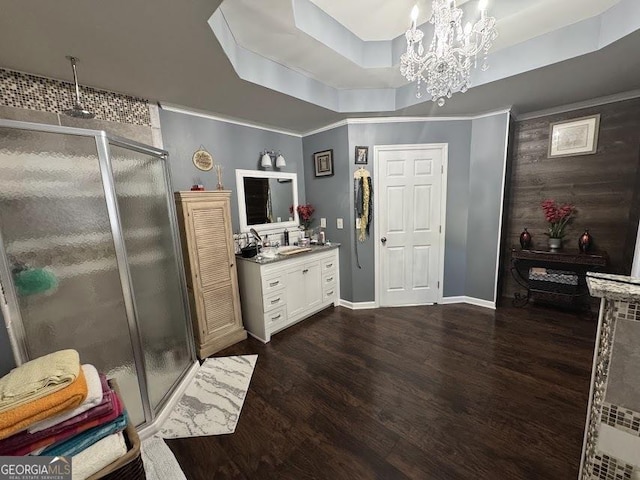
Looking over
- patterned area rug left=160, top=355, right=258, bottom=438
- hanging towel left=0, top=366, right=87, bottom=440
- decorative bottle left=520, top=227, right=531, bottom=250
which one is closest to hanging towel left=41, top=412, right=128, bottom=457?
hanging towel left=0, top=366, right=87, bottom=440

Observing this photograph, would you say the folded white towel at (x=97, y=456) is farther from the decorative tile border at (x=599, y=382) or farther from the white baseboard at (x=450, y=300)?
the white baseboard at (x=450, y=300)

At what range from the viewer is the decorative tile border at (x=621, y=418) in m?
0.79

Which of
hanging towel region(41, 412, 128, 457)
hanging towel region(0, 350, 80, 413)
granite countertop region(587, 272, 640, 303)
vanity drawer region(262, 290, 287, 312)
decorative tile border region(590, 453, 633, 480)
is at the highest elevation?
granite countertop region(587, 272, 640, 303)

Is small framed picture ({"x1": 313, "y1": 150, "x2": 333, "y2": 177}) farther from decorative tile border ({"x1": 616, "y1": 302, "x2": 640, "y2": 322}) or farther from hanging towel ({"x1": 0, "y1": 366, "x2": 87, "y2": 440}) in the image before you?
hanging towel ({"x1": 0, "y1": 366, "x2": 87, "y2": 440})

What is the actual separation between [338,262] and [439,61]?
2.33m

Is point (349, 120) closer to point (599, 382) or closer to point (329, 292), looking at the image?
point (329, 292)

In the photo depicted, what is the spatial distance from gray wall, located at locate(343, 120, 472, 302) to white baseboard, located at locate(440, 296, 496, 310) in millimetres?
85

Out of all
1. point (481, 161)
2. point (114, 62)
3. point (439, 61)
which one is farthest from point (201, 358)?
point (481, 161)

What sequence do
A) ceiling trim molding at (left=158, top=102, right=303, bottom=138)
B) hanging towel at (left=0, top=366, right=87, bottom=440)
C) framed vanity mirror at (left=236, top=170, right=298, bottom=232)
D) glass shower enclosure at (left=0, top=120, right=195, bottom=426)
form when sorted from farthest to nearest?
framed vanity mirror at (left=236, top=170, right=298, bottom=232) → ceiling trim molding at (left=158, top=102, right=303, bottom=138) → glass shower enclosure at (left=0, top=120, right=195, bottom=426) → hanging towel at (left=0, top=366, right=87, bottom=440)

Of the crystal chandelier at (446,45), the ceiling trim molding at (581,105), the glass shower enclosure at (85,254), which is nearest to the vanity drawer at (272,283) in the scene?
the glass shower enclosure at (85,254)

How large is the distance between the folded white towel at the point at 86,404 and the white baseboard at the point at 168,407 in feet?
2.99

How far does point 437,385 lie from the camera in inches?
74.7

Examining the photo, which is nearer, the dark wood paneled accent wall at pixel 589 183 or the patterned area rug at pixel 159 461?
the patterned area rug at pixel 159 461

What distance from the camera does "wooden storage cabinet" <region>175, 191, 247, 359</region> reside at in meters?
2.21
